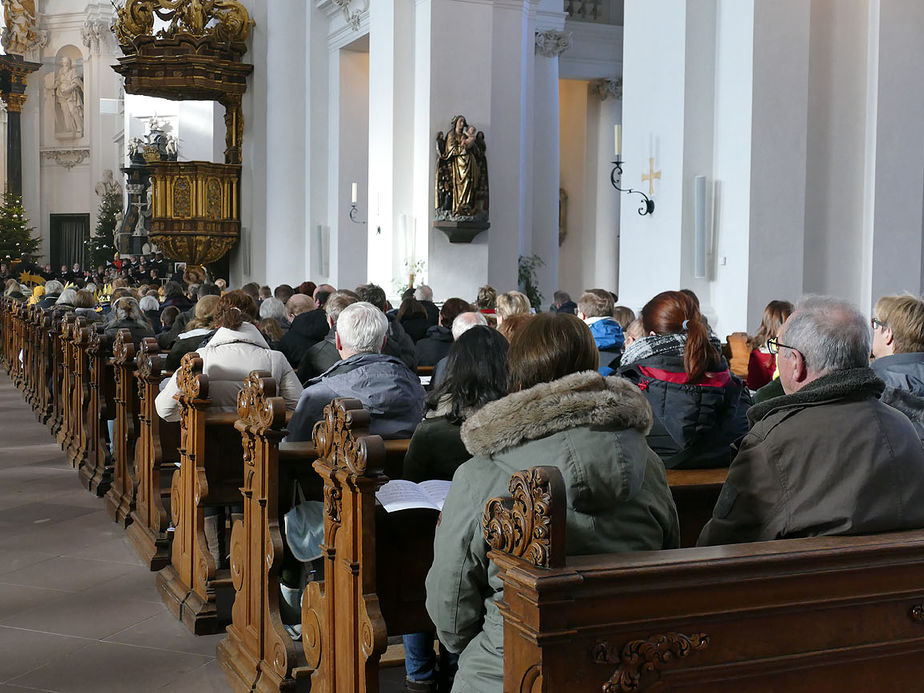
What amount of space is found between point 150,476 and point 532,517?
464 centimetres

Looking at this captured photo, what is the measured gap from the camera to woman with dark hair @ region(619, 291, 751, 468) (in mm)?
3785

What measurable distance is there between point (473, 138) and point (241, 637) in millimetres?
9138

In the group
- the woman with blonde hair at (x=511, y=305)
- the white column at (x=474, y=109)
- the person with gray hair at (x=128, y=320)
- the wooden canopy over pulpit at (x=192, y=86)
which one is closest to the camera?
the woman with blonde hair at (x=511, y=305)

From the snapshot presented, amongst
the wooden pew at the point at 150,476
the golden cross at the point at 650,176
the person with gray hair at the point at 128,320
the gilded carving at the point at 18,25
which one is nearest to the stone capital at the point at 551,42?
the golden cross at the point at 650,176

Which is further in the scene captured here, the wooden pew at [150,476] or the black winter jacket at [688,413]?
the wooden pew at [150,476]

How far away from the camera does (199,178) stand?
1844 centimetres

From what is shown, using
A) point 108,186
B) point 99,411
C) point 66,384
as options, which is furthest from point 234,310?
point 108,186

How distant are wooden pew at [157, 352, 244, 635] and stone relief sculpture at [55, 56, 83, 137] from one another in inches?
1294

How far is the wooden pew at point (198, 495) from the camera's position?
4.81m

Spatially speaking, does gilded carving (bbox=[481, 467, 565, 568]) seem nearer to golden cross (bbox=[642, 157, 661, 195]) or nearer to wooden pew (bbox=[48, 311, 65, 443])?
golden cross (bbox=[642, 157, 661, 195])

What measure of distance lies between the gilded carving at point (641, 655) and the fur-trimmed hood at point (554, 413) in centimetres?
47

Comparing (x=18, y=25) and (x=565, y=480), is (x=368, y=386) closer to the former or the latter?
(x=565, y=480)

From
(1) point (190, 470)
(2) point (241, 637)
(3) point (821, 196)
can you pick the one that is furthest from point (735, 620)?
(3) point (821, 196)

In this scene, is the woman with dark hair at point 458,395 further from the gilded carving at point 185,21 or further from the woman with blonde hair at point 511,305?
the gilded carving at point 185,21
